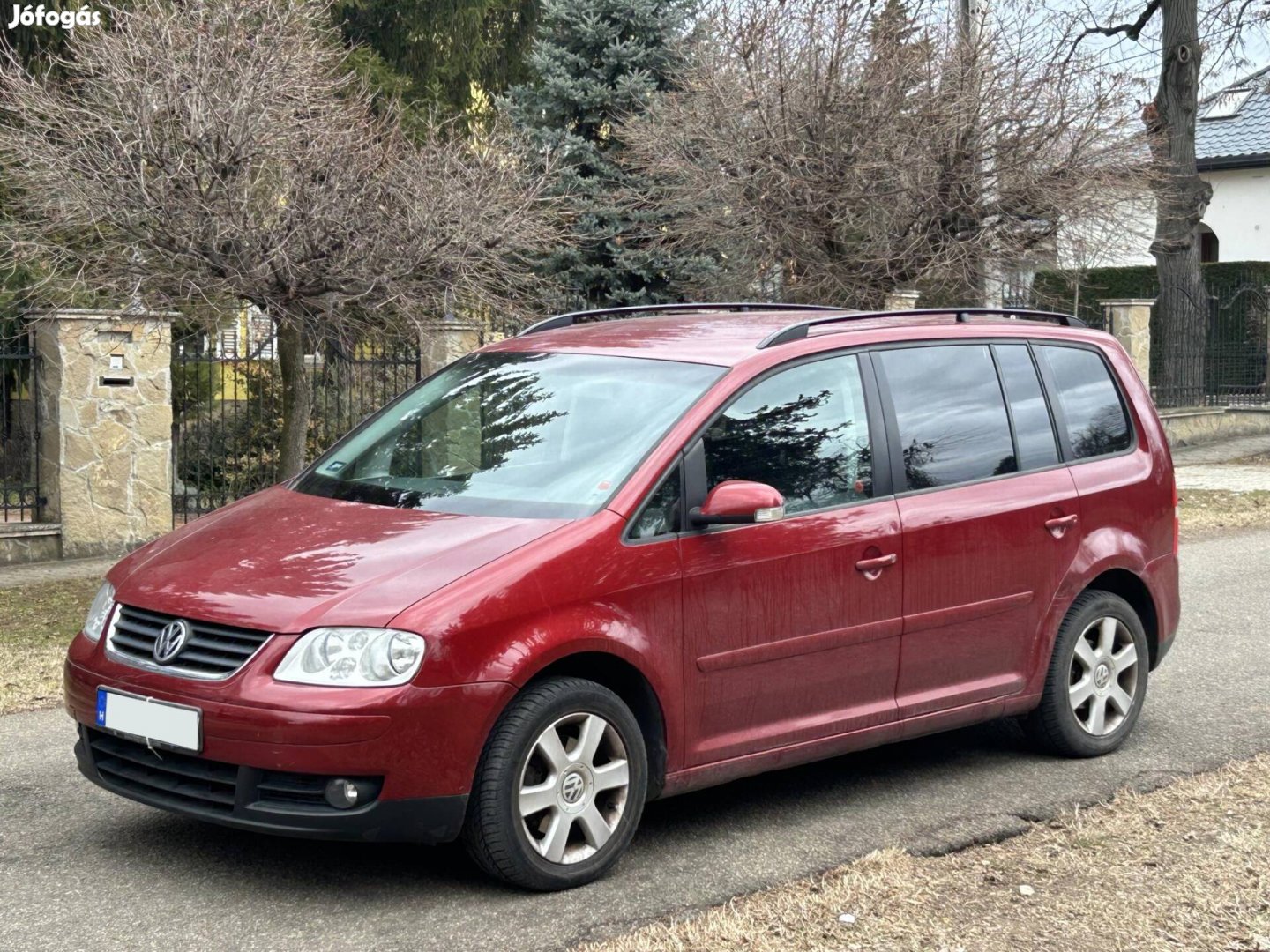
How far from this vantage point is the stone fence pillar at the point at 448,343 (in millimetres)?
15125

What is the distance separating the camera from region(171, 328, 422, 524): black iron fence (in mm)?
14766

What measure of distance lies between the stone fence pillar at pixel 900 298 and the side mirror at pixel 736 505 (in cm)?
1320

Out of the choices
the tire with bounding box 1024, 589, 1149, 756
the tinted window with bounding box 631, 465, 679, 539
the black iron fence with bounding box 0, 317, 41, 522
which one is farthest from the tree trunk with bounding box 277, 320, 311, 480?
the tinted window with bounding box 631, 465, 679, 539

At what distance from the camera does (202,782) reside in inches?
188

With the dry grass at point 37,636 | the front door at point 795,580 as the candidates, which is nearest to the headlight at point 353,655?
the front door at point 795,580

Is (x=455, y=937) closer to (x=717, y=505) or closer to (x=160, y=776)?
(x=160, y=776)

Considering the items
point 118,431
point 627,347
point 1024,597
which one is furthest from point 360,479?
point 118,431

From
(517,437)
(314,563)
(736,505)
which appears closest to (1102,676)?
(736,505)

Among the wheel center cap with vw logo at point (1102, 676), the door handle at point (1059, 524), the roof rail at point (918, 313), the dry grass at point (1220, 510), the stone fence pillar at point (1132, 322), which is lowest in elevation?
the dry grass at point (1220, 510)

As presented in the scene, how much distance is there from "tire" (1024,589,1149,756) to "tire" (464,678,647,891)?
213 centimetres

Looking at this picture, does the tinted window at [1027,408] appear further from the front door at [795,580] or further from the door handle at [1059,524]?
the front door at [795,580]

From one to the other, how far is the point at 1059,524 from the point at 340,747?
123 inches

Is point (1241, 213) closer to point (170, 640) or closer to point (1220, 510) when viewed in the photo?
point (1220, 510)

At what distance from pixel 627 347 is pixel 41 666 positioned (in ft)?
14.2
